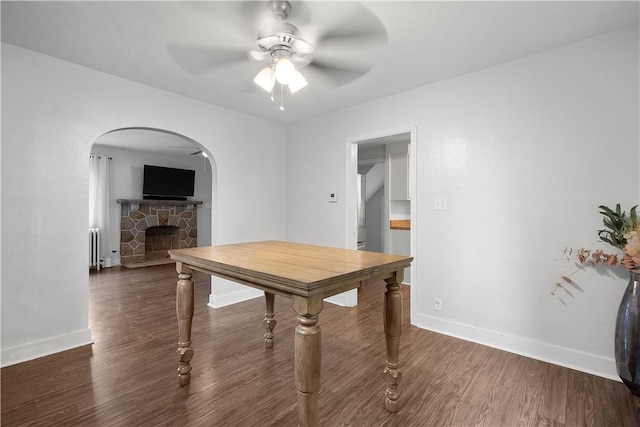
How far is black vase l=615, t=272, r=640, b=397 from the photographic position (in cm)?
173

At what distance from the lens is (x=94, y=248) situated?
5699mm

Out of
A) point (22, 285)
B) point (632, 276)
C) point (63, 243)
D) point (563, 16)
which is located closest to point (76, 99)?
point (63, 243)

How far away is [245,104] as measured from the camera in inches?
137

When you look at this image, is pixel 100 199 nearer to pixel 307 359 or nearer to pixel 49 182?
→ pixel 49 182

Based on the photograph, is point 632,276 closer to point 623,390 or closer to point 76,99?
point 623,390

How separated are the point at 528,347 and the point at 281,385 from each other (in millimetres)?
1935

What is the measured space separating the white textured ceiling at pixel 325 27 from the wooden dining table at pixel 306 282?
149 cm

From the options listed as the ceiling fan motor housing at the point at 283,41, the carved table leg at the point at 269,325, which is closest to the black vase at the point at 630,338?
the carved table leg at the point at 269,325

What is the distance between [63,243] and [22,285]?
389mm

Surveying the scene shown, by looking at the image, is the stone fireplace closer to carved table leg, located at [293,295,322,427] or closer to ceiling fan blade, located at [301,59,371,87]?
ceiling fan blade, located at [301,59,371,87]

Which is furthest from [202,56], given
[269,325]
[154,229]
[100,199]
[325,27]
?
[154,229]

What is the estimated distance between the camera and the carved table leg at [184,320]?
6.31ft

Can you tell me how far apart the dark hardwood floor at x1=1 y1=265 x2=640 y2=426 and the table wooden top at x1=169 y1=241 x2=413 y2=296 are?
79cm

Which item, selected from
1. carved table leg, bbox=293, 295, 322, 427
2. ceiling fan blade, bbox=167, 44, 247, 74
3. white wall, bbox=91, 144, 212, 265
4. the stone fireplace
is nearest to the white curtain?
white wall, bbox=91, 144, 212, 265
